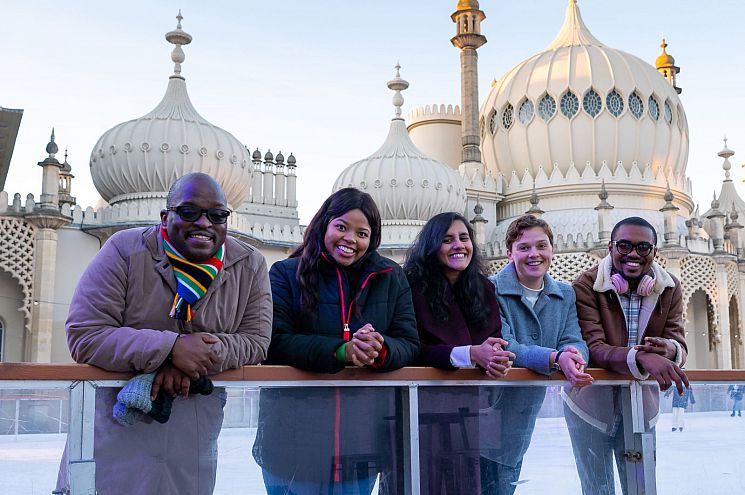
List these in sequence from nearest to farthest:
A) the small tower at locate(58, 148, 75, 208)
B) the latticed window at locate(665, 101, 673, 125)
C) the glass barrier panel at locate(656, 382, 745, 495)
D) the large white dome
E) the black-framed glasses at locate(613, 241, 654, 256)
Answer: the glass barrier panel at locate(656, 382, 745, 495) → the black-framed glasses at locate(613, 241, 654, 256) → the large white dome → the latticed window at locate(665, 101, 673, 125) → the small tower at locate(58, 148, 75, 208)

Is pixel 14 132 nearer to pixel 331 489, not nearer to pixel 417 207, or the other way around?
pixel 331 489

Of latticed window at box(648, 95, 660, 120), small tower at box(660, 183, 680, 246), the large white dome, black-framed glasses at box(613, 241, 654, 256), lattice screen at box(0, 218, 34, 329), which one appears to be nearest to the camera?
black-framed glasses at box(613, 241, 654, 256)

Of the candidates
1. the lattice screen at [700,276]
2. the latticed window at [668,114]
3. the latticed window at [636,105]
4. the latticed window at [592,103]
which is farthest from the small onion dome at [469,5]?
the lattice screen at [700,276]

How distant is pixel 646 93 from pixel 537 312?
2139 cm

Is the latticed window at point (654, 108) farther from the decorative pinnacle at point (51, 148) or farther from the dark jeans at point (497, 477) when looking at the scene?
the dark jeans at point (497, 477)

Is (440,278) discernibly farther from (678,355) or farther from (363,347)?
(678,355)

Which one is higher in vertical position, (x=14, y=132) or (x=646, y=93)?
(x=646, y=93)

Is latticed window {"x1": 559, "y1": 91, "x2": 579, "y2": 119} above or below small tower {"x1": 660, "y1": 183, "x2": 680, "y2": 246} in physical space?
above

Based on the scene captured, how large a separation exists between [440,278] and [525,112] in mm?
20960

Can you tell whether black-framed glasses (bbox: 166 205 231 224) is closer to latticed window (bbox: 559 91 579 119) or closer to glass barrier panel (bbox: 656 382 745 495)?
glass barrier panel (bbox: 656 382 745 495)

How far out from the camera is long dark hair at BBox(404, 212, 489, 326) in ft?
11.6

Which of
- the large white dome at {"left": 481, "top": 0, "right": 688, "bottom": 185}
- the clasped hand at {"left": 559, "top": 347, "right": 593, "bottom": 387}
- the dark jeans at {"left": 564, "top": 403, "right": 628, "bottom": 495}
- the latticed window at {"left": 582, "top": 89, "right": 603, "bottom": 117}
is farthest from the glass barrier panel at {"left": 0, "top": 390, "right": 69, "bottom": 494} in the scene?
the latticed window at {"left": 582, "top": 89, "right": 603, "bottom": 117}

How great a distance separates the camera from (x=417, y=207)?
20.3 meters

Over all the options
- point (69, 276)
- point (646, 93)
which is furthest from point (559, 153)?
point (69, 276)
